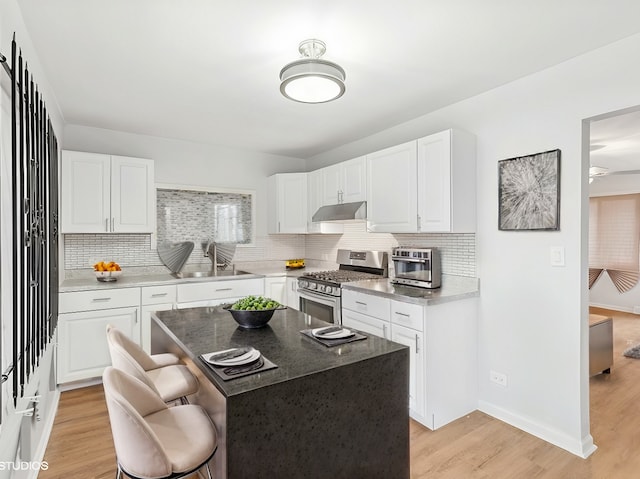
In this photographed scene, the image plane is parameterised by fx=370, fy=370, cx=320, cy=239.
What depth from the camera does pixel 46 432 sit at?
2.46 m

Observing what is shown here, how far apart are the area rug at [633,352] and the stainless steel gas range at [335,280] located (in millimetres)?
2854

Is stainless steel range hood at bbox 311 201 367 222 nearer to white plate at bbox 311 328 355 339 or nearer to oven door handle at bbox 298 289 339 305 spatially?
oven door handle at bbox 298 289 339 305

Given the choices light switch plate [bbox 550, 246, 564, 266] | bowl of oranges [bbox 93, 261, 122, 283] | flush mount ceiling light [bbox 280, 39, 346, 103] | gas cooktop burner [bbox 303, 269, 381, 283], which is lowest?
gas cooktop burner [bbox 303, 269, 381, 283]

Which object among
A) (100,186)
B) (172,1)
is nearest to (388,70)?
(172,1)

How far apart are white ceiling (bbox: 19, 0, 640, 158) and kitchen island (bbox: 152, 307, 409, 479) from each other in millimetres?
1610

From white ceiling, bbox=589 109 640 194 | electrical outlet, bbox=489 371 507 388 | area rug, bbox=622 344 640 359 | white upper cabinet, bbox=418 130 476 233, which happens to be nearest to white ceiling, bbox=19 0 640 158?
white upper cabinet, bbox=418 130 476 233

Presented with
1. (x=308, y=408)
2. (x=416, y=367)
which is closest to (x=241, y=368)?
(x=308, y=408)

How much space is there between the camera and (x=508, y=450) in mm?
2344

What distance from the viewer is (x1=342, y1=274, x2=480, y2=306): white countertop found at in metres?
2.63

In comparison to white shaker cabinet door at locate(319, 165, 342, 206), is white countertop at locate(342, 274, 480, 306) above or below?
below

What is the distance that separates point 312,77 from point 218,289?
2.60m

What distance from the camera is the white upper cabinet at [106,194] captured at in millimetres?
3416

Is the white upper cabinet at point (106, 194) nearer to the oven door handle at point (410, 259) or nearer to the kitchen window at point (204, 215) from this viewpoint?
the kitchen window at point (204, 215)

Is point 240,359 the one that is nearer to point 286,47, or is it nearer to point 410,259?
point 286,47
